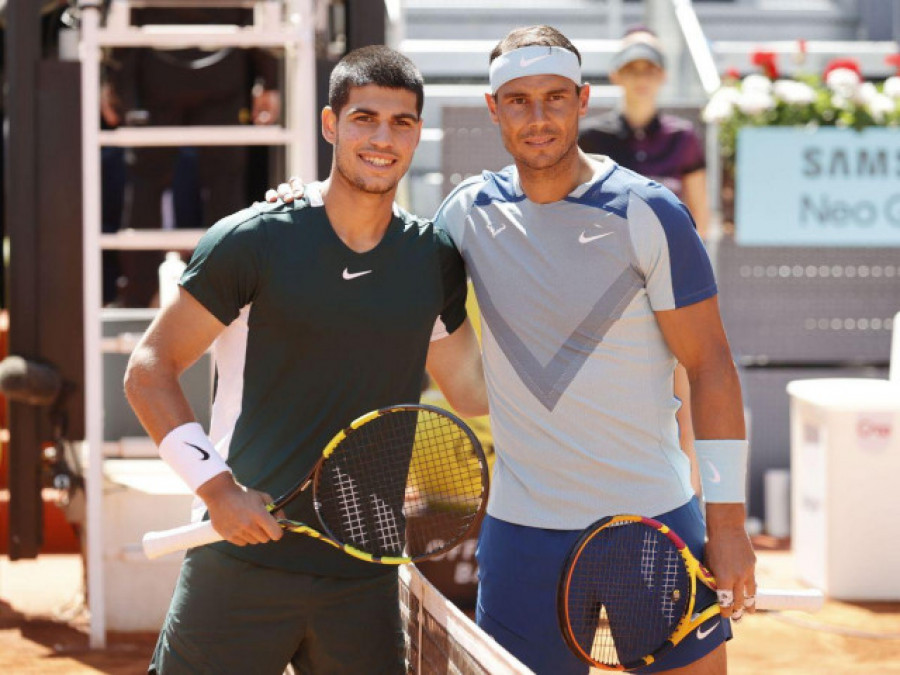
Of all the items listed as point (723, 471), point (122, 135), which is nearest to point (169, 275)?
point (122, 135)

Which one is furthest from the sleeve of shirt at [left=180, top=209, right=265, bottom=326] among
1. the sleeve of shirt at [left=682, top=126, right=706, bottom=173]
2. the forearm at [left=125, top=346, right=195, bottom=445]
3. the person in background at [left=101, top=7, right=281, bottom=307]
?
the person in background at [left=101, top=7, right=281, bottom=307]

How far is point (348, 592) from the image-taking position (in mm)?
3107

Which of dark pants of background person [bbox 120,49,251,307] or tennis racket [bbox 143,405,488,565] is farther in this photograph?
dark pants of background person [bbox 120,49,251,307]

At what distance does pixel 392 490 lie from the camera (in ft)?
10.6

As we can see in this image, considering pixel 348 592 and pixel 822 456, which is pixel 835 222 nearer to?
pixel 822 456

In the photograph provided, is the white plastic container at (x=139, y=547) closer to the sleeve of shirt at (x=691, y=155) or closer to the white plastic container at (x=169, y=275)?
the white plastic container at (x=169, y=275)

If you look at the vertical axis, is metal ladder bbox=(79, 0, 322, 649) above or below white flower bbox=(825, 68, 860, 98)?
below

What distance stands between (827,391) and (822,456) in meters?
0.32

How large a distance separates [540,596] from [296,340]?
2.56 feet

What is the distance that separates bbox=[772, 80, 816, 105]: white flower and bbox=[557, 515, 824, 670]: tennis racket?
599 cm

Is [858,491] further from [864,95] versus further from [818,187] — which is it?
[864,95]

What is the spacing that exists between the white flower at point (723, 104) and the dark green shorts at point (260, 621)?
6.17 m

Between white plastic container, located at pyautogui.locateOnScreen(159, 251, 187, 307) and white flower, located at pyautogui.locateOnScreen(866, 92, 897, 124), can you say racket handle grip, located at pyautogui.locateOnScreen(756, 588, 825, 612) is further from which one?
white flower, located at pyautogui.locateOnScreen(866, 92, 897, 124)

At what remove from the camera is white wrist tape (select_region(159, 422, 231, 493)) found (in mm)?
2934
